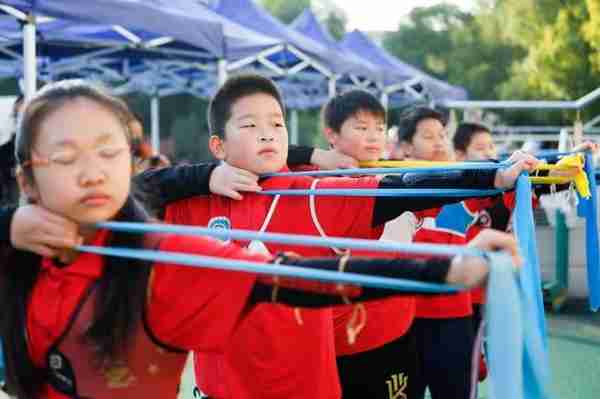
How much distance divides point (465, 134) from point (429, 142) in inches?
33.2

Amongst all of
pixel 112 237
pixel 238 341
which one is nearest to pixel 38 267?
pixel 112 237

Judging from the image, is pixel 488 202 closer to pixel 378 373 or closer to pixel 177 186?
pixel 378 373

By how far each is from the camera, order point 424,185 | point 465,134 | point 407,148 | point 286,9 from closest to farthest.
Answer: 1. point 424,185
2. point 407,148
3. point 465,134
4. point 286,9

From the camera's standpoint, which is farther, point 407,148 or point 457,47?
point 457,47

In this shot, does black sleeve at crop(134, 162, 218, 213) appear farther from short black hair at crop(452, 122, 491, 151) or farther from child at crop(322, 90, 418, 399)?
short black hair at crop(452, 122, 491, 151)

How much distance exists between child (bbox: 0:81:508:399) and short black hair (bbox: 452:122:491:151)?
3285mm

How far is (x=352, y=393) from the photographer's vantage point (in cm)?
233

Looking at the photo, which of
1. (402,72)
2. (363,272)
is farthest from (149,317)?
(402,72)

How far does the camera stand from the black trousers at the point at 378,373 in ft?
7.59

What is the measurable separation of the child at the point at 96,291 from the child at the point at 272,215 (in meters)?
0.38

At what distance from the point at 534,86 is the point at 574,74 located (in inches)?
71.3

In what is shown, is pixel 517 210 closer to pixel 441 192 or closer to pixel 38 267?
pixel 441 192

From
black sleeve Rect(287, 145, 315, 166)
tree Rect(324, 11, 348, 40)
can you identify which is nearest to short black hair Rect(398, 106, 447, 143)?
black sleeve Rect(287, 145, 315, 166)

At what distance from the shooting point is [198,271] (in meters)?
1.36
